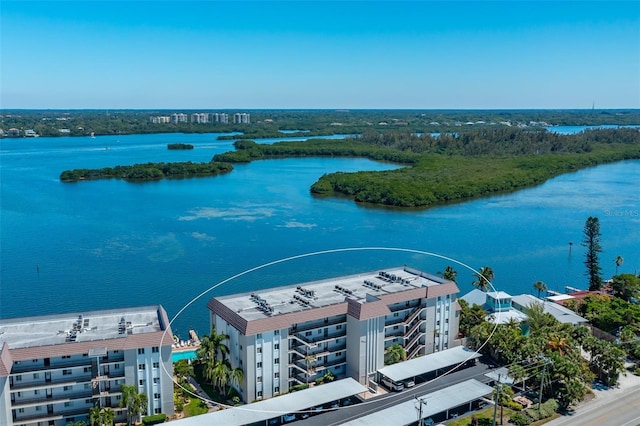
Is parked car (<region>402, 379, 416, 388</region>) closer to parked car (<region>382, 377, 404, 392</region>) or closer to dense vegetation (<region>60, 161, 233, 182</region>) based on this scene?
parked car (<region>382, 377, 404, 392</region>)

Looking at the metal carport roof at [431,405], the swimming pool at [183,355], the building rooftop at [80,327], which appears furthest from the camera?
the swimming pool at [183,355]

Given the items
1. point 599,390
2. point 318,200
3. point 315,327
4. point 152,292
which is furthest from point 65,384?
point 318,200

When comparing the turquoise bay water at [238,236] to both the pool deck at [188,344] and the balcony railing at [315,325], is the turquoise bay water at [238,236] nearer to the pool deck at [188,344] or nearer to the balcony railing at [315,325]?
the pool deck at [188,344]

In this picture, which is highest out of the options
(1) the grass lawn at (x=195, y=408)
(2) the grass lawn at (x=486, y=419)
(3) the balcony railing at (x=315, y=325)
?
(3) the balcony railing at (x=315, y=325)

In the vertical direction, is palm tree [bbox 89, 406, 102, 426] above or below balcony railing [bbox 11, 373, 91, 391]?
below

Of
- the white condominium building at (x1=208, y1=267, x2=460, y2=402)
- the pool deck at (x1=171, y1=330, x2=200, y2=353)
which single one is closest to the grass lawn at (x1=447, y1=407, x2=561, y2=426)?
the white condominium building at (x1=208, y1=267, x2=460, y2=402)

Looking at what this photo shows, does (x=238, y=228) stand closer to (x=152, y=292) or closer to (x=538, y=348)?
(x=152, y=292)

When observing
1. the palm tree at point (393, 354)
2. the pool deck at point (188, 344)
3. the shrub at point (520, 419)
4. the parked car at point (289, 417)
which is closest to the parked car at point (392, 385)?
the palm tree at point (393, 354)

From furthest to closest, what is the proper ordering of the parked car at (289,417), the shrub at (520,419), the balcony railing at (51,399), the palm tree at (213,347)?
1. the palm tree at (213,347)
2. the parked car at (289,417)
3. the shrub at (520,419)
4. the balcony railing at (51,399)
